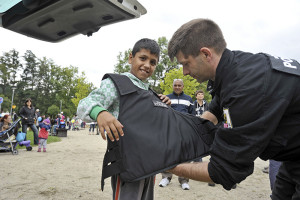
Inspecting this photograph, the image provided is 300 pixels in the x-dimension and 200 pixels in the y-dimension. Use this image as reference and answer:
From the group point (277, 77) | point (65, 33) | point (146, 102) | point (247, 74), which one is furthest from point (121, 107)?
point (65, 33)

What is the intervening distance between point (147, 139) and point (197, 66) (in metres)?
0.66

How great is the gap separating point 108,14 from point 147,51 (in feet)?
1.63

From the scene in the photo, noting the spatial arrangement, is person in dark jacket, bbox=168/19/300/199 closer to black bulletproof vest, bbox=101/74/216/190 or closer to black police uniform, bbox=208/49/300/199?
black police uniform, bbox=208/49/300/199

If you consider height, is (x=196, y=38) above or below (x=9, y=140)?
above

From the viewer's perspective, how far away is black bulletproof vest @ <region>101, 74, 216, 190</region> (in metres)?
1.45

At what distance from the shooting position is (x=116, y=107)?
68.8 inches

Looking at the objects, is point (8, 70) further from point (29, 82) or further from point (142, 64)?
point (142, 64)

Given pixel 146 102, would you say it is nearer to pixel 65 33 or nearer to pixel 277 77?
pixel 277 77

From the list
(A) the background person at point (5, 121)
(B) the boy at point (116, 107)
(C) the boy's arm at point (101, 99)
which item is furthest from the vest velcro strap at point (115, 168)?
(A) the background person at point (5, 121)

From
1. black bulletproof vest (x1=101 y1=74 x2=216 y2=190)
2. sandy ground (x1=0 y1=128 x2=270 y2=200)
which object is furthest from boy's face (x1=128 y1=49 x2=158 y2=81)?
sandy ground (x1=0 y1=128 x2=270 y2=200)

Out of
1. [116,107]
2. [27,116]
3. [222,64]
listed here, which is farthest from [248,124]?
[27,116]

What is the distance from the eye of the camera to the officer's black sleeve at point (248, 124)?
4.05ft

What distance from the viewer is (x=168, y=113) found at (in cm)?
168

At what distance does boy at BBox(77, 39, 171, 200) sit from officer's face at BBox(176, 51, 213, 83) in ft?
1.56
